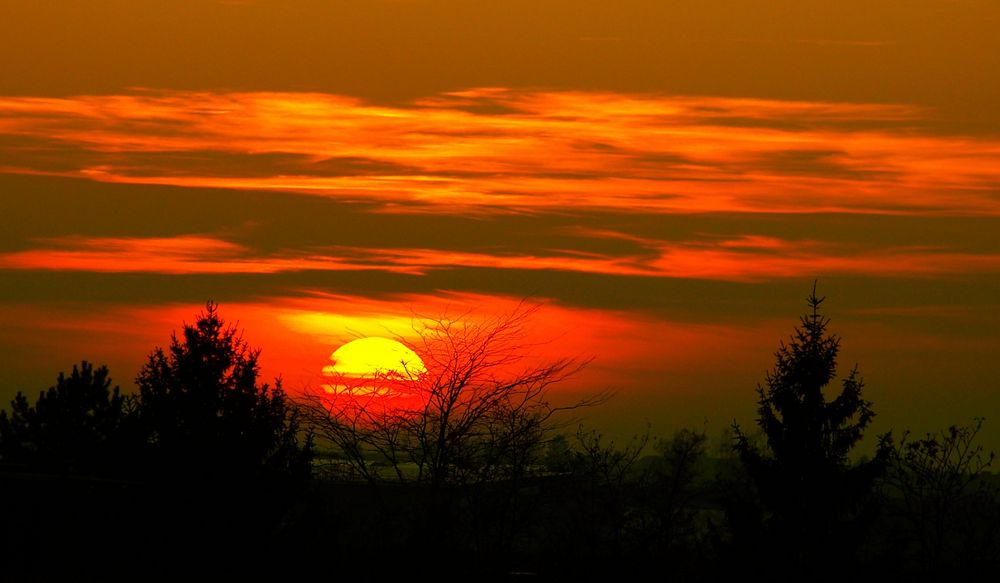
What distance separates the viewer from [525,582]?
79.5 ft

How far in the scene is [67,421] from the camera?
113 feet

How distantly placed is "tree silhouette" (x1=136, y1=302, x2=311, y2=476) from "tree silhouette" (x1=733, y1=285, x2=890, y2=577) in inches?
421

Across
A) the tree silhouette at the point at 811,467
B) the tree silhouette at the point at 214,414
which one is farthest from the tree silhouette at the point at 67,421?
the tree silhouette at the point at 811,467

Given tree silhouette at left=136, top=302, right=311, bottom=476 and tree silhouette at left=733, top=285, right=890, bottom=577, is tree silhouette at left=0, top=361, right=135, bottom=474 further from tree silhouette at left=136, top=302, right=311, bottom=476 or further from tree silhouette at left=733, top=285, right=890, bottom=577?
tree silhouette at left=733, top=285, right=890, bottom=577

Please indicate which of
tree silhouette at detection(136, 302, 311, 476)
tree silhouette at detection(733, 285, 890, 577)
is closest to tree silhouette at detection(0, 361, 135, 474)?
tree silhouette at detection(136, 302, 311, 476)

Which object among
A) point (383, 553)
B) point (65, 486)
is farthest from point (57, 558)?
point (383, 553)

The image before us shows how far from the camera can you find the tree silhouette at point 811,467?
3142 centimetres

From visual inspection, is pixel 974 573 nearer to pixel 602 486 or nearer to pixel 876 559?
pixel 876 559

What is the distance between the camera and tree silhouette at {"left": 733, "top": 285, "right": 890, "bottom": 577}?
31422 millimetres

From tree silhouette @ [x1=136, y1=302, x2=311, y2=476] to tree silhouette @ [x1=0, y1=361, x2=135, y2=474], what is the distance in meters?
2.93

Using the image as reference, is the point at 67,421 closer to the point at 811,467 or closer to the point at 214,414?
the point at 214,414

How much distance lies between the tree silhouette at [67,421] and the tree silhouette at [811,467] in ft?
50.6

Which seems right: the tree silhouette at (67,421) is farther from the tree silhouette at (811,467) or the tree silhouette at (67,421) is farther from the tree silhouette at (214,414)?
the tree silhouette at (811,467)

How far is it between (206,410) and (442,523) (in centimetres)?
616
